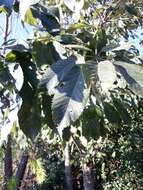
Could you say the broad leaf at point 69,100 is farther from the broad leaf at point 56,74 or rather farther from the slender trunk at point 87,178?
the slender trunk at point 87,178

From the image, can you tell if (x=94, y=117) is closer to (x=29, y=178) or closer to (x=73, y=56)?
(x=73, y=56)

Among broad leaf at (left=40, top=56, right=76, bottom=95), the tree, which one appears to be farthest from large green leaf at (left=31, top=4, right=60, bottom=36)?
broad leaf at (left=40, top=56, right=76, bottom=95)

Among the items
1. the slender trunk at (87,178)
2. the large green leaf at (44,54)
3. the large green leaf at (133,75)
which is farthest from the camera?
the slender trunk at (87,178)

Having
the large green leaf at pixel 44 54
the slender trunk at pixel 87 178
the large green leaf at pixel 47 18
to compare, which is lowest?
the slender trunk at pixel 87 178

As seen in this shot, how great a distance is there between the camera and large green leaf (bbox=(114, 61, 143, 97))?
0.81 meters

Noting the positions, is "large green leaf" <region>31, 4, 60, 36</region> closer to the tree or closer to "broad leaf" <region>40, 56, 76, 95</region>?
the tree

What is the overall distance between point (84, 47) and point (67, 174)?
8.73 m

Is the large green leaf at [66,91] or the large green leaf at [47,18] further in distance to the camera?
the large green leaf at [47,18]

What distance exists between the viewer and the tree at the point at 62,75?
33.3 inches

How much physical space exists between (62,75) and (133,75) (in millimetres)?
135

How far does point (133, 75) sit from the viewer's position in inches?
33.4

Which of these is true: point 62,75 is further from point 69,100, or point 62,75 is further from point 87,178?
point 87,178

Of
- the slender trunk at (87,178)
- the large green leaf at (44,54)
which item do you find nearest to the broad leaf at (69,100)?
the large green leaf at (44,54)

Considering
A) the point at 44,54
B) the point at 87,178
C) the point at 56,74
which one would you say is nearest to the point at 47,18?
the point at 44,54
